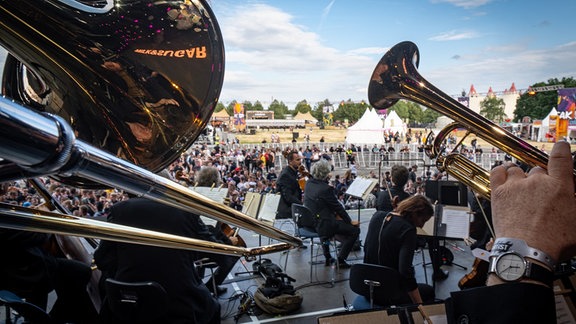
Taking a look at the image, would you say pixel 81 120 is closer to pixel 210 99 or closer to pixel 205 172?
pixel 210 99

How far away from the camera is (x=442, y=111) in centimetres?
167

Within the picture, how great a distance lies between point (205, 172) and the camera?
411 centimetres

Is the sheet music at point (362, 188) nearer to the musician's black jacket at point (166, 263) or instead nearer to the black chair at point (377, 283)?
the black chair at point (377, 283)

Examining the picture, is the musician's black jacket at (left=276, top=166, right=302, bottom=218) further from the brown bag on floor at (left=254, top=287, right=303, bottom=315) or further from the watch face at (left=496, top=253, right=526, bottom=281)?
the watch face at (left=496, top=253, right=526, bottom=281)

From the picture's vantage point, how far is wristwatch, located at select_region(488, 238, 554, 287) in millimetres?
693

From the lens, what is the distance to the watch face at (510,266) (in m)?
0.69

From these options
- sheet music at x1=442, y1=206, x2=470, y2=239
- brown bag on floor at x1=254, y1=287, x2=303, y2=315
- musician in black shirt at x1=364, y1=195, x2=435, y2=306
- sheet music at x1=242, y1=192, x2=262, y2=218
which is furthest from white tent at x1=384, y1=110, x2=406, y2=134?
musician in black shirt at x1=364, y1=195, x2=435, y2=306

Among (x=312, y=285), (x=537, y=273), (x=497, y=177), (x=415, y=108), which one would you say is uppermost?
(x=415, y=108)

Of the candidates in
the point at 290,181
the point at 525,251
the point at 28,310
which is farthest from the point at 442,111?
the point at 290,181

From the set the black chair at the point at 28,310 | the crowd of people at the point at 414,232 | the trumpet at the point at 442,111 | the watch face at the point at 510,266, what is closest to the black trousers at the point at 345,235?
the crowd of people at the point at 414,232

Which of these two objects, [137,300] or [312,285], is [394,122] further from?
[137,300]

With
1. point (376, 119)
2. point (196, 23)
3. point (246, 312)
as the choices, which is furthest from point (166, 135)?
point (376, 119)

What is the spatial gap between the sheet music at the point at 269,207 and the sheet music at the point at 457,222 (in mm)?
1999

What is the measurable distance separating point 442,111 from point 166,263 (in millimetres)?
1604
